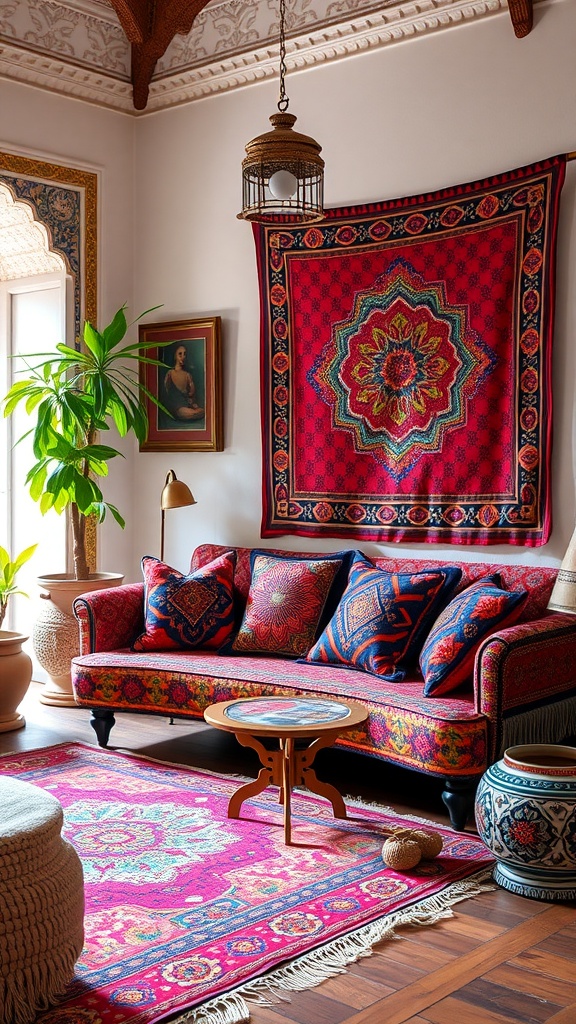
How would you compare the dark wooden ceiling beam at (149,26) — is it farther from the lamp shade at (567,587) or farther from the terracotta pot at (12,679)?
the lamp shade at (567,587)

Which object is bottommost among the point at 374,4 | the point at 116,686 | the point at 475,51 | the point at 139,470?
the point at 116,686

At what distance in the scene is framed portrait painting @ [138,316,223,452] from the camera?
5.86 metres

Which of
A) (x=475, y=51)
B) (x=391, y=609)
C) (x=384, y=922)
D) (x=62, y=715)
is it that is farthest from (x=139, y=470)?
(x=384, y=922)

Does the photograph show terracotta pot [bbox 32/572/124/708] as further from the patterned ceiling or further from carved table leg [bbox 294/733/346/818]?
the patterned ceiling

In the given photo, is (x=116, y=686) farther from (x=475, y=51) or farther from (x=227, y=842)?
(x=475, y=51)

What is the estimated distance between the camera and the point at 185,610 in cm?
497

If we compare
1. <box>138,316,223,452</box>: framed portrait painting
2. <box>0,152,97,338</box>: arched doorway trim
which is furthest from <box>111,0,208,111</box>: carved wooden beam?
<box>138,316,223,452</box>: framed portrait painting

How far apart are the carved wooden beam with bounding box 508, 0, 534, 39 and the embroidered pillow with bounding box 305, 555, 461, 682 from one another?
90.0 inches

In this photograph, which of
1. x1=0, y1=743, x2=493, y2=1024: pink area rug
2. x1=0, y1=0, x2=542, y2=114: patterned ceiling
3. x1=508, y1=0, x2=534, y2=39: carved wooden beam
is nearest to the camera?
x1=0, y1=743, x2=493, y2=1024: pink area rug

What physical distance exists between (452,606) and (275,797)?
996 millimetres

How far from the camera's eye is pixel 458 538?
4867mm

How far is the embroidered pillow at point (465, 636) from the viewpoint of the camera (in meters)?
3.97

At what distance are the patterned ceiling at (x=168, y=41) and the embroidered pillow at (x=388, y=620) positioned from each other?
2.54 metres

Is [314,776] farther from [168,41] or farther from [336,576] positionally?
[168,41]
